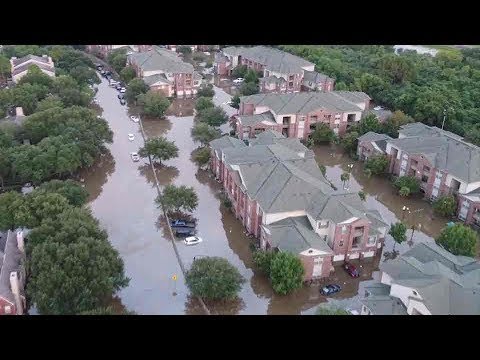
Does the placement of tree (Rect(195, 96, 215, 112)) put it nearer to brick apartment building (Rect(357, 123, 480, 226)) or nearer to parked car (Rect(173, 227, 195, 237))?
brick apartment building (Rect(357, 123, 480, 226))

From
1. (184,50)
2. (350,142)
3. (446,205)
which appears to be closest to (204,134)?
(350,142)

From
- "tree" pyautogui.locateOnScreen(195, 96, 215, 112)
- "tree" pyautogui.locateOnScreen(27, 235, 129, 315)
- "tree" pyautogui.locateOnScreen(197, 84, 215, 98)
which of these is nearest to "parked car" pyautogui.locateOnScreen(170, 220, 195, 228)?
"tree" pyautogui.locateOnScreen(27, 235, 129, 315)

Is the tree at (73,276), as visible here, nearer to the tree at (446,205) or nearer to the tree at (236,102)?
the tree at (446,205)

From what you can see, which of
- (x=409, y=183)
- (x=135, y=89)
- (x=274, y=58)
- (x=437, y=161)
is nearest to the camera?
(x=437, y=161)

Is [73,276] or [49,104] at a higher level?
[49,104]

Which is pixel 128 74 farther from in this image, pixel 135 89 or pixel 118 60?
pixel 135 89

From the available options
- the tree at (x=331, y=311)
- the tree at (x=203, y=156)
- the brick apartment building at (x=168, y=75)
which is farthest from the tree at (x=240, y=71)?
the tree at (x=331, y=311)
